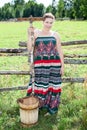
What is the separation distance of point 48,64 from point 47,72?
0.16m

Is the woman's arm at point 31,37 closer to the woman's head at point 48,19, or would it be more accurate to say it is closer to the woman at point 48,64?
the woman at point 48,64

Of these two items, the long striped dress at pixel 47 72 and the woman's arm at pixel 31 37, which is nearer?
the woman's arm at pixel 31 37

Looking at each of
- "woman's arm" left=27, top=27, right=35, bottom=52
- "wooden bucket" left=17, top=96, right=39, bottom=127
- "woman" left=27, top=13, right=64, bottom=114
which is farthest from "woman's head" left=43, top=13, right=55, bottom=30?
"wooden bucket" left=17, top=96, right=39, bottom=127

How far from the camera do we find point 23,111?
528 centimetres

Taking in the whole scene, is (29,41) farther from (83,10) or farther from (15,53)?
(83,10)

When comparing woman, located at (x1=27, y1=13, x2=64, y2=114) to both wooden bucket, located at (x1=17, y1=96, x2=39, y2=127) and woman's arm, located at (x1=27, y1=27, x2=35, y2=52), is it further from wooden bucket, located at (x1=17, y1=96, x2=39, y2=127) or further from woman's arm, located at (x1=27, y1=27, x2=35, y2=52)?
wooden bucket, located at (x1=17, y1=96, x2=39, y2=127)

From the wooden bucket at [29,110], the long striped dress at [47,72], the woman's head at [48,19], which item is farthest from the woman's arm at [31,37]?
the wooden bucket at [29,110]

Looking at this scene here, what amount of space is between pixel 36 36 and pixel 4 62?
6298mm

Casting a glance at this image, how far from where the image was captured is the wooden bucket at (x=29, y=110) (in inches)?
205

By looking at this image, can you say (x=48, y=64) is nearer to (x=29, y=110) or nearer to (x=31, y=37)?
(x=31, y=37)

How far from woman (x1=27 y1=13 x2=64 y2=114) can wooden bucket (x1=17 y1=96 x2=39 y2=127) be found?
0.36m

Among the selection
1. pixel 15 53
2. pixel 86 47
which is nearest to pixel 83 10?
pixel 86 47

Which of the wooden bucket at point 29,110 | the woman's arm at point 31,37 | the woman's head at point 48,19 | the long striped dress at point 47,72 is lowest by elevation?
the wooden bucket at point 29,110

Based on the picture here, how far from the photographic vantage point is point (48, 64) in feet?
18.2
